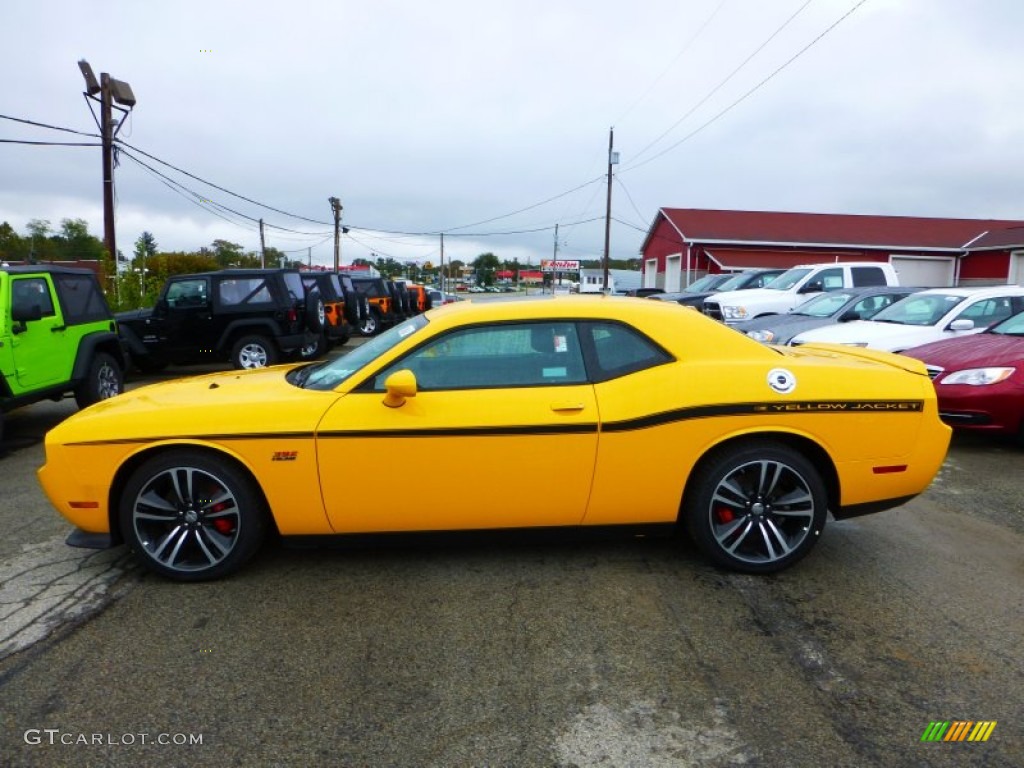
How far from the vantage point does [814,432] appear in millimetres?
3748

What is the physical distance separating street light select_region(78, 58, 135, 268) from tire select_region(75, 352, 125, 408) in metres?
10.9

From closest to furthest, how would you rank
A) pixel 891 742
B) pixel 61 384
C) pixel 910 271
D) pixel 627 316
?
pixel 891 742 < pixel 627 316 < pixel 61 384 < pixel 910 271

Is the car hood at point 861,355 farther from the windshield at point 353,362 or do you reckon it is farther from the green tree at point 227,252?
the green tree at point 227,252

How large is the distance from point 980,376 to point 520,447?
16.4 ft

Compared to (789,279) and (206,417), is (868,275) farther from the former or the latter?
(206,417)

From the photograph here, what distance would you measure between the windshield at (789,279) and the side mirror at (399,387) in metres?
13.3

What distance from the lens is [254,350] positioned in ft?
39.2

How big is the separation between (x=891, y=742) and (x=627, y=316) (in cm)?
226

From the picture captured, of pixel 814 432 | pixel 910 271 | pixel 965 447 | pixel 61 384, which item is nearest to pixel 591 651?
pixel 814 432

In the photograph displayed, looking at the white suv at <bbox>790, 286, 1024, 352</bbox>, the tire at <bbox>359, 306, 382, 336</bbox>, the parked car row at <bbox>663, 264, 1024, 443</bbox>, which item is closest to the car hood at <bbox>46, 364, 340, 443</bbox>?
the parked car row at <bbox>663, 264, 1024, 443</bbox>

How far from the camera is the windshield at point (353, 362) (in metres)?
3.91

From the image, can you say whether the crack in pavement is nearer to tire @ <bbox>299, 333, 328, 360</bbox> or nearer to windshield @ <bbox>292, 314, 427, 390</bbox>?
windshield @ <bbox>292, 314, 427, 390</bbox>

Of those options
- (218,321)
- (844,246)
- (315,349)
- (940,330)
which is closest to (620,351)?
(940,330)

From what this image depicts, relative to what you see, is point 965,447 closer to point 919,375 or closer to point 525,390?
point 919,375
